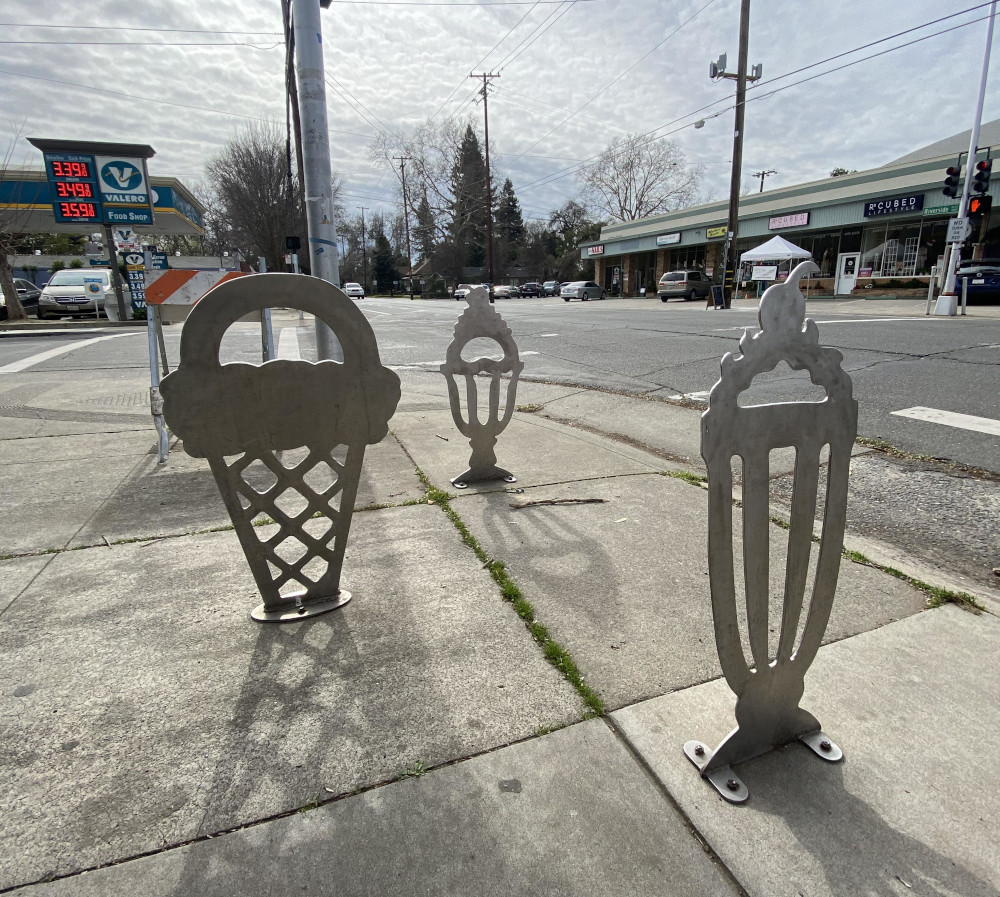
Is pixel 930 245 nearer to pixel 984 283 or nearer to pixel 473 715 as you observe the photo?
pixel 984 283

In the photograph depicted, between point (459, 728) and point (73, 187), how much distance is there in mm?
25797

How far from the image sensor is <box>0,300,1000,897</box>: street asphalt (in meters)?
1.49

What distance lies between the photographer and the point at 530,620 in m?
2.52

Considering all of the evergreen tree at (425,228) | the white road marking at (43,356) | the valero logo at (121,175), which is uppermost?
the evergreen tree at (425,228)

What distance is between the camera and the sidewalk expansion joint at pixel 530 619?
2.07m

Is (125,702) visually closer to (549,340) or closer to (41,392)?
(41,392)

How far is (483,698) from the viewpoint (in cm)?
206

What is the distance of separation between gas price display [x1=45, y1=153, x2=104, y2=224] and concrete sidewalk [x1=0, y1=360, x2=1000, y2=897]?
74.5ft

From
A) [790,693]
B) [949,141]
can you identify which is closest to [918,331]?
[790,693]

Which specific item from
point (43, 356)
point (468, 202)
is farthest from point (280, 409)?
point (468, 202)

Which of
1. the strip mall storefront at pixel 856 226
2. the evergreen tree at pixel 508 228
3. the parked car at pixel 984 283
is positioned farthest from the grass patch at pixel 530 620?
the evergreen tree at pixel 508 228

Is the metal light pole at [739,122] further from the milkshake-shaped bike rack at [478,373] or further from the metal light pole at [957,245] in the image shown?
the milkshake-shaped bike rack at [478,373]

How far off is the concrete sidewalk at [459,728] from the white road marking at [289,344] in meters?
7.80

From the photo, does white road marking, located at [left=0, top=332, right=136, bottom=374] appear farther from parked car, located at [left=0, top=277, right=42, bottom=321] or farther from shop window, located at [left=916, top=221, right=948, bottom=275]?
shop window, located at [left=916, top=221, right=948, bottom=275]
